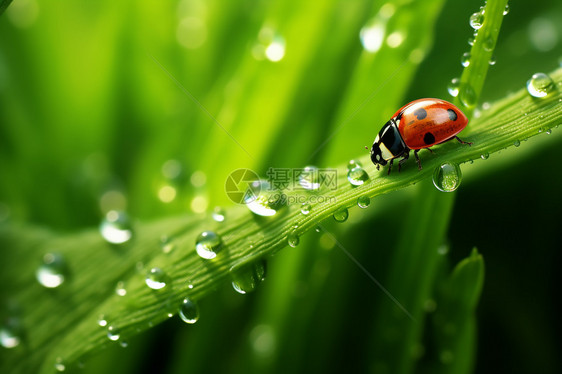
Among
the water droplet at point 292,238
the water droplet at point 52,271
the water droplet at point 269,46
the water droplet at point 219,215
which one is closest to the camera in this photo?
the water droplet at point 292,238

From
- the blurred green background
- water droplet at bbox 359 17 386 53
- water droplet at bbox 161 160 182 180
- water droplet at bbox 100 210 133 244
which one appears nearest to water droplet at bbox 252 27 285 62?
the blurred green background

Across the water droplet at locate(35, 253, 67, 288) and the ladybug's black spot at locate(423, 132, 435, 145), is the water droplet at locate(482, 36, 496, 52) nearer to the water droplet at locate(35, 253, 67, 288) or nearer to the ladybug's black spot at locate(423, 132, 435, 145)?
the ladybug's black spot at locate(423, 132, 435, 145)

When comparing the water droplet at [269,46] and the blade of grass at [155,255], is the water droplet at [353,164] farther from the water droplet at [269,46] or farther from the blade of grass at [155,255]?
the water droplet at [269,46]

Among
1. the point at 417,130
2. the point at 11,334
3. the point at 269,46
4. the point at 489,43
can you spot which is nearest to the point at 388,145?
the point at 417,130

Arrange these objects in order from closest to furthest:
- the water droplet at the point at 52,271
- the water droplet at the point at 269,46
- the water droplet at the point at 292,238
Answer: the water droplet at the point at 292,238
the water droplet at the point at 52,271
the water droplet at the point at 269,46

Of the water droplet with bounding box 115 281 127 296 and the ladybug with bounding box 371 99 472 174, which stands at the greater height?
the ladybug with bounding box 371 99 472 174

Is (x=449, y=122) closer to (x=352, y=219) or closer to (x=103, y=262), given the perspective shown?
(x=352, y=219)

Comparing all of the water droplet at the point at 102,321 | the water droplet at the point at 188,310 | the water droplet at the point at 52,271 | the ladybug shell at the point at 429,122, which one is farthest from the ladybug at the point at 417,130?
the water droplet at the point at 52,271
